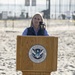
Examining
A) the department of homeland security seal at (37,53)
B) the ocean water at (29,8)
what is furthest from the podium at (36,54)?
the ocean water at (29,8)

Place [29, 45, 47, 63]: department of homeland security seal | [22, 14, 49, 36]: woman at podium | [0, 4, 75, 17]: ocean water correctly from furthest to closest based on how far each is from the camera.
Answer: [0, 4, 75, 17]: ocean water, [22, 14, 49, 36]: woman at podium, [29, 45, 47, 63]: department of homeland security seal

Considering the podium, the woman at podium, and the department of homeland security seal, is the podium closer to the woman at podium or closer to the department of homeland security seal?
the department of homeland security seal

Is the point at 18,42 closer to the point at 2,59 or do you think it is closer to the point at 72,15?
the point at 2,59

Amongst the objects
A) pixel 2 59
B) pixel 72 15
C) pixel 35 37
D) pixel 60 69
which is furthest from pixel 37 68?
pixel 72 15

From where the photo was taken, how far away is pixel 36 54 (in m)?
4.48

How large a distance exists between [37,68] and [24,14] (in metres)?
27.9

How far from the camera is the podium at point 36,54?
14.7 feet

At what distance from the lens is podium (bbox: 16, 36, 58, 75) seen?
4.49 meters

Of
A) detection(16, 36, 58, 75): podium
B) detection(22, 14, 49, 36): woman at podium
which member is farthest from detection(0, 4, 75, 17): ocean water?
detection(16, 36, 58, 75): podium

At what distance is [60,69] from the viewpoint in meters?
8.84

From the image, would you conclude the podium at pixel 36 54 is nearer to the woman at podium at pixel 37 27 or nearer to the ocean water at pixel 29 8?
the woman at podium at pixel 37 27

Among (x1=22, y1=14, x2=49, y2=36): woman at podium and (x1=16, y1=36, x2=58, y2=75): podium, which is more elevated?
(x1=22, y1=14, x2=49, y2=36): woman at podium

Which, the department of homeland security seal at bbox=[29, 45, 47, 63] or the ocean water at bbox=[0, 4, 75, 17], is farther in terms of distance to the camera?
the ocean water at bbox=[0, 4, 75, 17]

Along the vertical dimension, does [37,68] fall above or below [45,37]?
below
